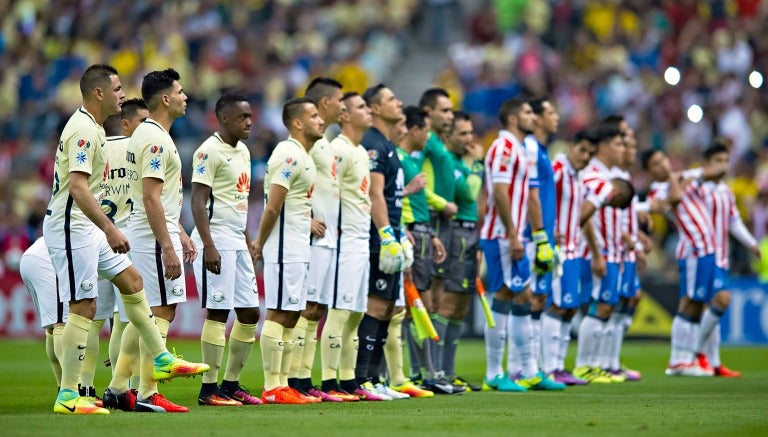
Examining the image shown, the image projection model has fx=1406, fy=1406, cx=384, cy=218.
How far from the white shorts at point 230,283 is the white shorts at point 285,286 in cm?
27

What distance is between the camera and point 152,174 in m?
11.8

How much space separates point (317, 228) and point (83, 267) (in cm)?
293

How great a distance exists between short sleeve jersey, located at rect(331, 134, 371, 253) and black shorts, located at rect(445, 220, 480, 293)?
6.70ft

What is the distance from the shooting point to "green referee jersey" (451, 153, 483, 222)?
16.4 m

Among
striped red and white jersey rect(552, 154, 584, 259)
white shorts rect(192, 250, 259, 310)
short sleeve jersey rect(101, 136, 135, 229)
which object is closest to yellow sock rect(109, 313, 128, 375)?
white shorts rect(192, 250, 259, 310)

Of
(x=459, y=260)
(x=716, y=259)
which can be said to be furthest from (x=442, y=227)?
(x=716, y=259)

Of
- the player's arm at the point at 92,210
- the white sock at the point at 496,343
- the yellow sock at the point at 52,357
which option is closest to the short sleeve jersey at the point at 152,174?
the player's arm at the point at 92,210

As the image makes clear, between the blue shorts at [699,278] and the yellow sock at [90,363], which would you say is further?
the blue shorts at [699,278]

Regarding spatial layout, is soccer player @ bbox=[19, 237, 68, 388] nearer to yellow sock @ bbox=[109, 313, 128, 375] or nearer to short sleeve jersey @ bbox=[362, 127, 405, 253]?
yellow sock @ bbox=[109, 313, 128, 375]

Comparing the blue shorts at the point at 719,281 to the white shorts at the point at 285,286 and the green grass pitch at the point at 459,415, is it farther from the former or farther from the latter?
the white shorts at the point at 285,286

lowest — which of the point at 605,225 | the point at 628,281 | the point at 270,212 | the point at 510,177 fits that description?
the point at 628,281

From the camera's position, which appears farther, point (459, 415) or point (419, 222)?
point (419, 222)

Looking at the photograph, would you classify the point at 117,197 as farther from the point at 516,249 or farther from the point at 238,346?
the point at 516,249

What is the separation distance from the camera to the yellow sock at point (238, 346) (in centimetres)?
1308
